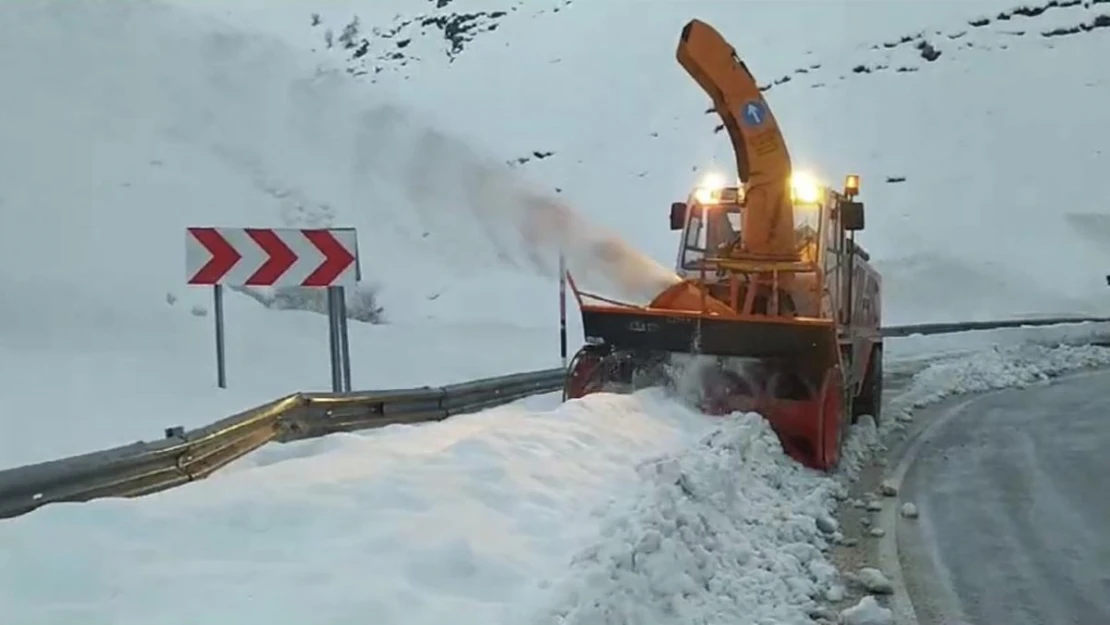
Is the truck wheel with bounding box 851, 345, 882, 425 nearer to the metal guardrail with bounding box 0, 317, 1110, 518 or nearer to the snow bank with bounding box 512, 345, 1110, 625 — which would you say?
the snow bank with bounding box 512, 345, 1110, 625

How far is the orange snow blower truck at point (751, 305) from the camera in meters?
9.64

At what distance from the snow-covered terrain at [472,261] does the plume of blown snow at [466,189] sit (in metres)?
0.09

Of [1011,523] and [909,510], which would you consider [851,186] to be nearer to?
[909,510]

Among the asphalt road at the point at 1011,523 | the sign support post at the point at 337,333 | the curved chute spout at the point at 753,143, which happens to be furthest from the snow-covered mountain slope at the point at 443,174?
the asphalt road at the point at 1011,523

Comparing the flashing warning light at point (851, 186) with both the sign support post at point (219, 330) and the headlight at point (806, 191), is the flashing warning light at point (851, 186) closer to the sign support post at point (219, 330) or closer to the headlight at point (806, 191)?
the headlight at point (806, 191)

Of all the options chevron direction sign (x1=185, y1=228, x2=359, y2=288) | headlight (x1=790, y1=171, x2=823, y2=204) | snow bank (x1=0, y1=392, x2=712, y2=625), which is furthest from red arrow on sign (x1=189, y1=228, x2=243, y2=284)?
headlight (x1=790, y1=171, x2=823, y2=204)

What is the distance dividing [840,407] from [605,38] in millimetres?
50860

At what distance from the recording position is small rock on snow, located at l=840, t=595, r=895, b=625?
585 centimetres

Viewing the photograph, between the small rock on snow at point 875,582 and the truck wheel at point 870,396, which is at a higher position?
the truck wheel at point 870,396

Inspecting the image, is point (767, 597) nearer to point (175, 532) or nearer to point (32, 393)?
point (175, 532)

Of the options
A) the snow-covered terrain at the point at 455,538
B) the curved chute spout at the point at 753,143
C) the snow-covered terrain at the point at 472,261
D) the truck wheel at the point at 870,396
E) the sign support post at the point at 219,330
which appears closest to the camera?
the snow-covered terrain at the point at 455,538

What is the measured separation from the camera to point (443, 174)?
24.6 metres

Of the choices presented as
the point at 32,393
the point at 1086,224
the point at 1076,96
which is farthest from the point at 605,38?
the point at 32,393

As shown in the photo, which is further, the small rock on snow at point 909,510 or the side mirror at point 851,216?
the side mirror at point 851,216
